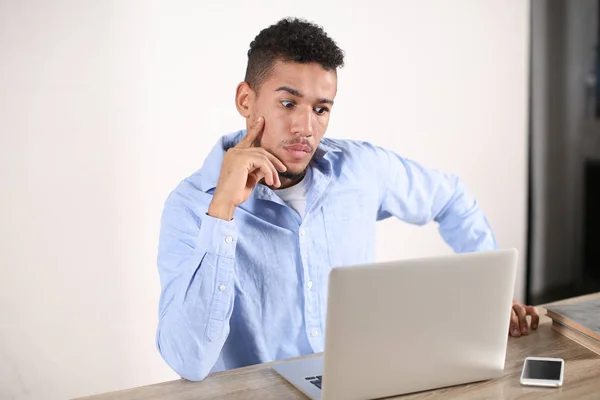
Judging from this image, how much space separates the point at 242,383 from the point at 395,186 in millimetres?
1086

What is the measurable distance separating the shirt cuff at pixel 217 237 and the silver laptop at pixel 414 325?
403mm

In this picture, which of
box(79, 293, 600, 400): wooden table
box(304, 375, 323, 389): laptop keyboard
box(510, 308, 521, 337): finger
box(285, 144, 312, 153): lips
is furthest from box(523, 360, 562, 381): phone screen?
box(285, 144, 312, 153): lips

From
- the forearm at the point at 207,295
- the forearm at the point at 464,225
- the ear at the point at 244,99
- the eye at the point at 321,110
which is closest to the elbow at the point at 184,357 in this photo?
the forearm at the point at 207,295

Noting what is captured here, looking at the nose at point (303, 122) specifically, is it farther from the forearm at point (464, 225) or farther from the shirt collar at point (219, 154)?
the forearm at point (464, 225)

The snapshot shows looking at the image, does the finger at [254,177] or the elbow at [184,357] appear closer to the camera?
the elbow at [184,357]

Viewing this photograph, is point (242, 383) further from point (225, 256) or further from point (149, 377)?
point (149, 377)

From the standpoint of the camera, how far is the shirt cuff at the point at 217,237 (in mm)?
1986

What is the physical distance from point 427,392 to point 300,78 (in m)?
1.03

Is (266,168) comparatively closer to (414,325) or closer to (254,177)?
(254,177)

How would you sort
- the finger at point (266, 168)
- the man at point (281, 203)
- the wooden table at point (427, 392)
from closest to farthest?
the wooden table at point (427, 392) < the finger at point (266, 168) < the man at point (281, 203)

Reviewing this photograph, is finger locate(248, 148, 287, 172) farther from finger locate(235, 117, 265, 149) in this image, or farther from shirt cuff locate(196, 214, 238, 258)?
shirt cuff locate(196, 214, 238, 258)

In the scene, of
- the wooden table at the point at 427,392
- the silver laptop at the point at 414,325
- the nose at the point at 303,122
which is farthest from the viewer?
the nose at the point at 303,122

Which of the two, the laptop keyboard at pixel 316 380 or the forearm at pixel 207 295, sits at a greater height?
the forearm at pixel 207 295

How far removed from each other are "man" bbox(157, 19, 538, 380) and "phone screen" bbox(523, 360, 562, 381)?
0.28 m
